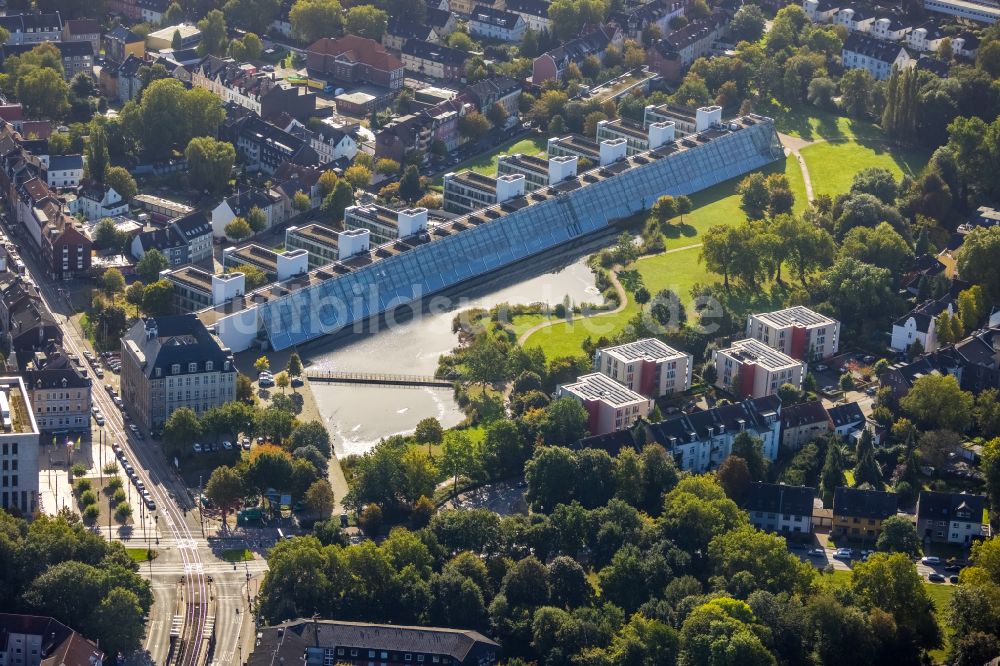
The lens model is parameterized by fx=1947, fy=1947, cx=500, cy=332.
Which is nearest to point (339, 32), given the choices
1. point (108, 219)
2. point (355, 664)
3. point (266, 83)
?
point (266, 83)

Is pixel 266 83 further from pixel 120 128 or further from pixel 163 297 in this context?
pixel 163 297

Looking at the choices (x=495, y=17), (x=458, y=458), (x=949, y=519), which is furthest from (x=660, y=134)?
(x=949, y=519)

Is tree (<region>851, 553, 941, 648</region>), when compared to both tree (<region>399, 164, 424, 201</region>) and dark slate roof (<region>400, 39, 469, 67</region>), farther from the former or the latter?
dark slate roof (<region>400, 39, 469, 67</region>)

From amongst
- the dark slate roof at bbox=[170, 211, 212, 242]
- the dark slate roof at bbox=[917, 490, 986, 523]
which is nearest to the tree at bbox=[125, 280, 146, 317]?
the dark slate roof at bbox=[170, 211, 212, 242]

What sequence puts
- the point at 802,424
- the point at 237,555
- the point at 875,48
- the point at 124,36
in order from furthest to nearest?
1. the point at 875,48
2. the point at 124,36
3. the point at 802,424
4. the point at 237,555

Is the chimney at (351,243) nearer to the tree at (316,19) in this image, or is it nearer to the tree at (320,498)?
the tree at (320,498)

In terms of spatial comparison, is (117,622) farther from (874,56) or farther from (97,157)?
(874,56)

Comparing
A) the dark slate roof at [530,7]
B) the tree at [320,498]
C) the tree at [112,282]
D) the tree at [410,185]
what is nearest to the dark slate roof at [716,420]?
the tree at [320,498]
